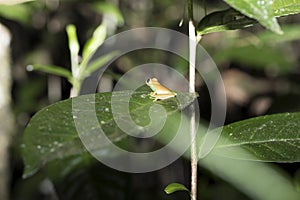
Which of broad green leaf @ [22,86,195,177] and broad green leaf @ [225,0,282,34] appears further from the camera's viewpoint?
broad green leaf @ [22,86,195,177]

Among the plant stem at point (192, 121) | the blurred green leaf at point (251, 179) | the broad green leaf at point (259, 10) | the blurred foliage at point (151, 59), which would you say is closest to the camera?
the broad green leaf at point (259, 10)

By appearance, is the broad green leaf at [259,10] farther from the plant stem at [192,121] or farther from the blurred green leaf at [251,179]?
the blurred green leaf at [251,179]

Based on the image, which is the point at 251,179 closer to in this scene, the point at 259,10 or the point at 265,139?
the point at 265,139

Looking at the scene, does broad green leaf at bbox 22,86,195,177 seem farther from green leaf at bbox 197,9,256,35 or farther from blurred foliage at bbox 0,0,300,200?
blurred foliage at bbox 0,0,300,200

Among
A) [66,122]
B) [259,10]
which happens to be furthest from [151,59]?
[259,10]

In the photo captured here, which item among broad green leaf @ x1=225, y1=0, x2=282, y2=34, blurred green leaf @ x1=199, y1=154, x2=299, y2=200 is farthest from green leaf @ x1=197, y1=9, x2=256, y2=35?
blurred green leaf @ x1=199, y1=154, x2=299, y2=200

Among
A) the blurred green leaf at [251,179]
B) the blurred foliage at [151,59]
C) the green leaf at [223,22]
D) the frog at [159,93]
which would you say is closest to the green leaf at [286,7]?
the green leaf at [223,22]
